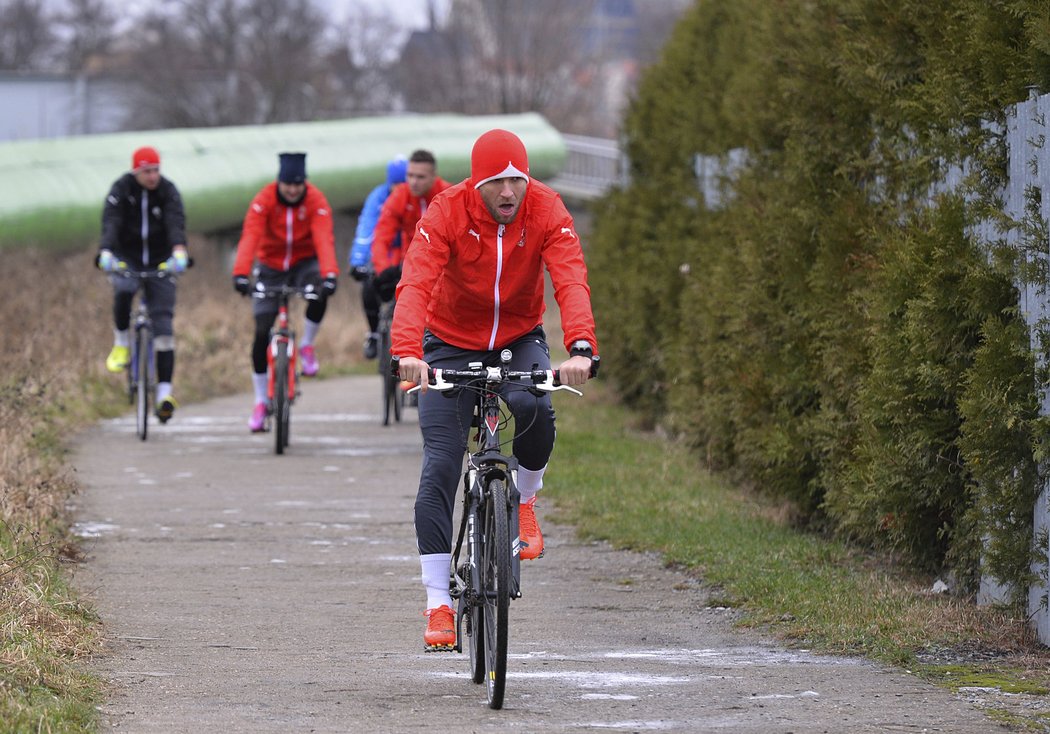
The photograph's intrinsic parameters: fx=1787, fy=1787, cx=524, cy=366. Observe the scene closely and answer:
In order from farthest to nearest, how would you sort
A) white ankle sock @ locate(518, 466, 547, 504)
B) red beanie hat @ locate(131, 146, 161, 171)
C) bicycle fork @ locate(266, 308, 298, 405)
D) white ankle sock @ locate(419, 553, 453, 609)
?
1. red beanie hat @ locate(131, 146, 161, 171)
2. bicycle fork @ locate(266, 308, 298, 405)
3. white ankle sock @ locate(518, 466, 547, 504)
4. white ankle sock @ locate(419, 553, 453, 609)

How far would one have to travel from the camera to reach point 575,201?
124 ft

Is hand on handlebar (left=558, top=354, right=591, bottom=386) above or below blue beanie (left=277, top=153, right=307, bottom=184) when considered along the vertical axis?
below

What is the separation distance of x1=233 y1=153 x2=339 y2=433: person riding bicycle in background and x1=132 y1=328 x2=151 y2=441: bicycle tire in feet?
2.89

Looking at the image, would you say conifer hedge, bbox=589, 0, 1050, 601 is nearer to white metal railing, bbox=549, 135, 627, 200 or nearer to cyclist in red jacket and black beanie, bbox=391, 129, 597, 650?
cyclist in red jacket and black beanie, bbox=391, 129, 597, 650

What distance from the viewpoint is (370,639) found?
7.15m

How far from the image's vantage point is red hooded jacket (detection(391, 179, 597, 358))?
6434 mm

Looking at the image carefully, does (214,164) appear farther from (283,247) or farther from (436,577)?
(436,577)

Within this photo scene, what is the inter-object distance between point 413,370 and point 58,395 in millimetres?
10022

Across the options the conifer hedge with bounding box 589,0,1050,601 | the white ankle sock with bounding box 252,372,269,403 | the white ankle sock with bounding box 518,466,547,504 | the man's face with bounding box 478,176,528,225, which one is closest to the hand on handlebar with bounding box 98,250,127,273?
the white ankle sock with bounding box 252,372,269,403

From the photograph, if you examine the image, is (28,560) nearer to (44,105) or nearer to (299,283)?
(299,283)

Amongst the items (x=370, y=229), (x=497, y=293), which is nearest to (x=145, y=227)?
(x=370, y=229)

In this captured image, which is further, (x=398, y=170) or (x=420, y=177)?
(x=398, y=170)

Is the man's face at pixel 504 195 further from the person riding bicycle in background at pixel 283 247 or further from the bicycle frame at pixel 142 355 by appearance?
the bicycle frame at pixel 142 355

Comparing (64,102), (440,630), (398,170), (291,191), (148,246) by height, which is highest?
(64,102)
